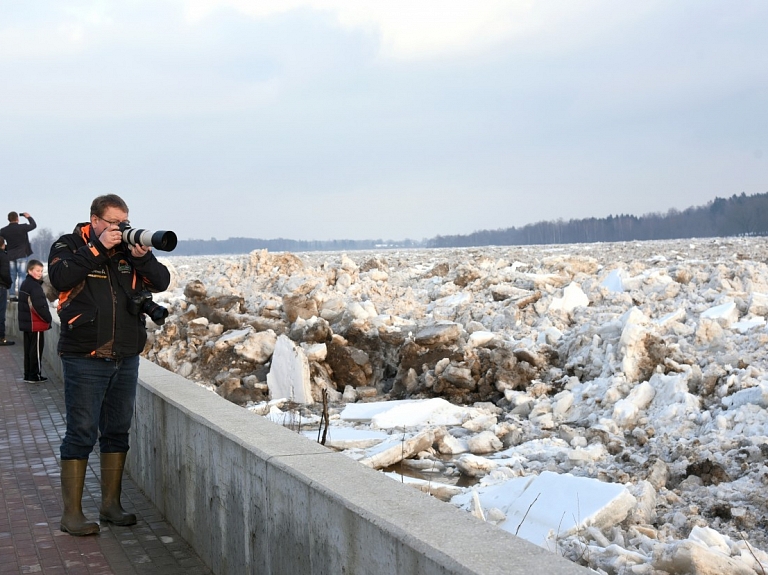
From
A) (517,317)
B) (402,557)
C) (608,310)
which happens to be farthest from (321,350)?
(402,557)

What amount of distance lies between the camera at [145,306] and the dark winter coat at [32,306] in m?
7.11

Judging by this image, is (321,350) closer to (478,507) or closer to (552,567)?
(478,507)

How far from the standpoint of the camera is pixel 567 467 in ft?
25.4

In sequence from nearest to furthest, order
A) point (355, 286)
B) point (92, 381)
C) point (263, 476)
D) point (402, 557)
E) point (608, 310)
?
point (402, 557) → point (263, 476) → point (92, 381) → point (608, 310) → point (355, 286)

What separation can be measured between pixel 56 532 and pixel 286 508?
2212 millimetres

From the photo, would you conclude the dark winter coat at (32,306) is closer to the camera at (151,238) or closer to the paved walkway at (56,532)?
the paved walkway at (56,532)

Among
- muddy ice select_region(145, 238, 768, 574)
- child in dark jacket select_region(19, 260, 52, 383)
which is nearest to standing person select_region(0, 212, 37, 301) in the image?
muddy ice select_region(145, 238, 768, 574)

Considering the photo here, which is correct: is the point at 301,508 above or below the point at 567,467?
above

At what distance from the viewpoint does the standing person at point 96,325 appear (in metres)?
4.36

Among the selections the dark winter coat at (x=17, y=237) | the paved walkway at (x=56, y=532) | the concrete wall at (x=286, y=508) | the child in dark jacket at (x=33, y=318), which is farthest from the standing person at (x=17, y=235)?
the concrete wall at (x=286, y=508)

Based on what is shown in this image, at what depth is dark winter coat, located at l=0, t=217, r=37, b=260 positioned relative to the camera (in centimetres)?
1717

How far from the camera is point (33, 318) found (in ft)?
36.5

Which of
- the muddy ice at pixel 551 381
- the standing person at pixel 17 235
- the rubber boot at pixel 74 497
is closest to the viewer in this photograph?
the rubber boot at pixel 74 497

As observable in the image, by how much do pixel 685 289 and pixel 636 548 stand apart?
33.1 feet
